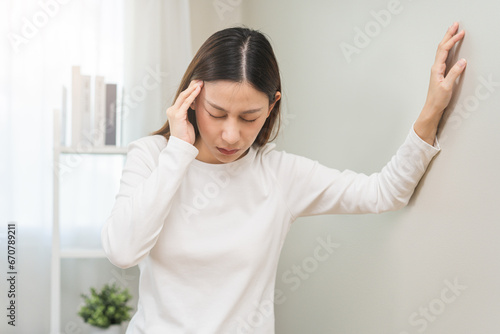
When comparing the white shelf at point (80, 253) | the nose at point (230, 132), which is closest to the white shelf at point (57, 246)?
the white shelf at point (80, 253)

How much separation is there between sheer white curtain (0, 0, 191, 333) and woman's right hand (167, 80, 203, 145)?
134 centimetres

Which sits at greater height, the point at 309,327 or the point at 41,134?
the point at 41,134

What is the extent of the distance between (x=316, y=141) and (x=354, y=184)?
0.56 metres

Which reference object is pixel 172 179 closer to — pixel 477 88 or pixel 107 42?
pixel 477 88

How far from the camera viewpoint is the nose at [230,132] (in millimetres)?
1127

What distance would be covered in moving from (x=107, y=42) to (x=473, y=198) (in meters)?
1.95

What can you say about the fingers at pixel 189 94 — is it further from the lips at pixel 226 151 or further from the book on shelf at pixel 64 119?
the book on shelf at pixel 64 119

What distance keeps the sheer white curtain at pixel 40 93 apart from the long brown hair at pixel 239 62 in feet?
4.43

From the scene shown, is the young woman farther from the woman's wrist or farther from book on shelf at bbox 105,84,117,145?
book on shelf at bbox 105,84,117,145

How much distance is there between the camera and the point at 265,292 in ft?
4.16

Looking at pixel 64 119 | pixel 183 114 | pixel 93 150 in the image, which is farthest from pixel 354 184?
pixel 64 119

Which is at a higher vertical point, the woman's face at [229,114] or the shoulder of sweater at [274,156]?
the woman's face at [229,114]

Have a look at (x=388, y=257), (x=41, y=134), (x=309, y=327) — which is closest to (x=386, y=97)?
(x=388, y=257)

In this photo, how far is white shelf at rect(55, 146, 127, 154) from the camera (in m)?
2.21
